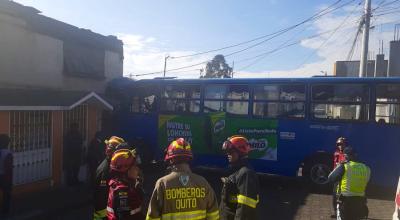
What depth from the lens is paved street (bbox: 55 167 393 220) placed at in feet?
30.0

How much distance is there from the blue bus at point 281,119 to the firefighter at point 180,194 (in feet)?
27.4

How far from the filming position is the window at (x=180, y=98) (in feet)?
44.2

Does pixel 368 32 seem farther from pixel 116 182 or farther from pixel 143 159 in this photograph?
pixel 116 182

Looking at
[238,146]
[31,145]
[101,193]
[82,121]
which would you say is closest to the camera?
[238,146]

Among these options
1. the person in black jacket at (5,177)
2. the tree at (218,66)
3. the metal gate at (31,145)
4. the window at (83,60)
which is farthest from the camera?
the tree at (218,66)

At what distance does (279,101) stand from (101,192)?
26.4ft

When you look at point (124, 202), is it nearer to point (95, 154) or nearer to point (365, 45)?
point (95, 154)

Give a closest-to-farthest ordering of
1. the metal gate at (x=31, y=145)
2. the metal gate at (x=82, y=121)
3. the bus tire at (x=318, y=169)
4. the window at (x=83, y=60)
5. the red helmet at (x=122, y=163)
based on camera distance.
→ the red helmet at (x=122, y=163) < the metal gate at (x=31, y=145) < the bus tire at (x=318, y=169) < the metal gate at (x=82, y=121) < the window at (x=83, y=60)

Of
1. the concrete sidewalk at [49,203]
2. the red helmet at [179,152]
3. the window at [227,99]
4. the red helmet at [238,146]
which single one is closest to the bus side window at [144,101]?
the window at [227,99]

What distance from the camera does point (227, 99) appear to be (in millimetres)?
12930

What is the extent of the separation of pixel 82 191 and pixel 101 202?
21.0ft

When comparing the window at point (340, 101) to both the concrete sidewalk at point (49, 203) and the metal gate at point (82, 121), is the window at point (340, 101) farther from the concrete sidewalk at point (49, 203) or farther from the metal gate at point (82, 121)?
the metal gate at point (82, 121)

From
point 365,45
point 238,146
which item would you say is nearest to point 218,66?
point 365,45

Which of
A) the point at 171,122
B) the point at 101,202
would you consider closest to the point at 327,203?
the point at 171,122
